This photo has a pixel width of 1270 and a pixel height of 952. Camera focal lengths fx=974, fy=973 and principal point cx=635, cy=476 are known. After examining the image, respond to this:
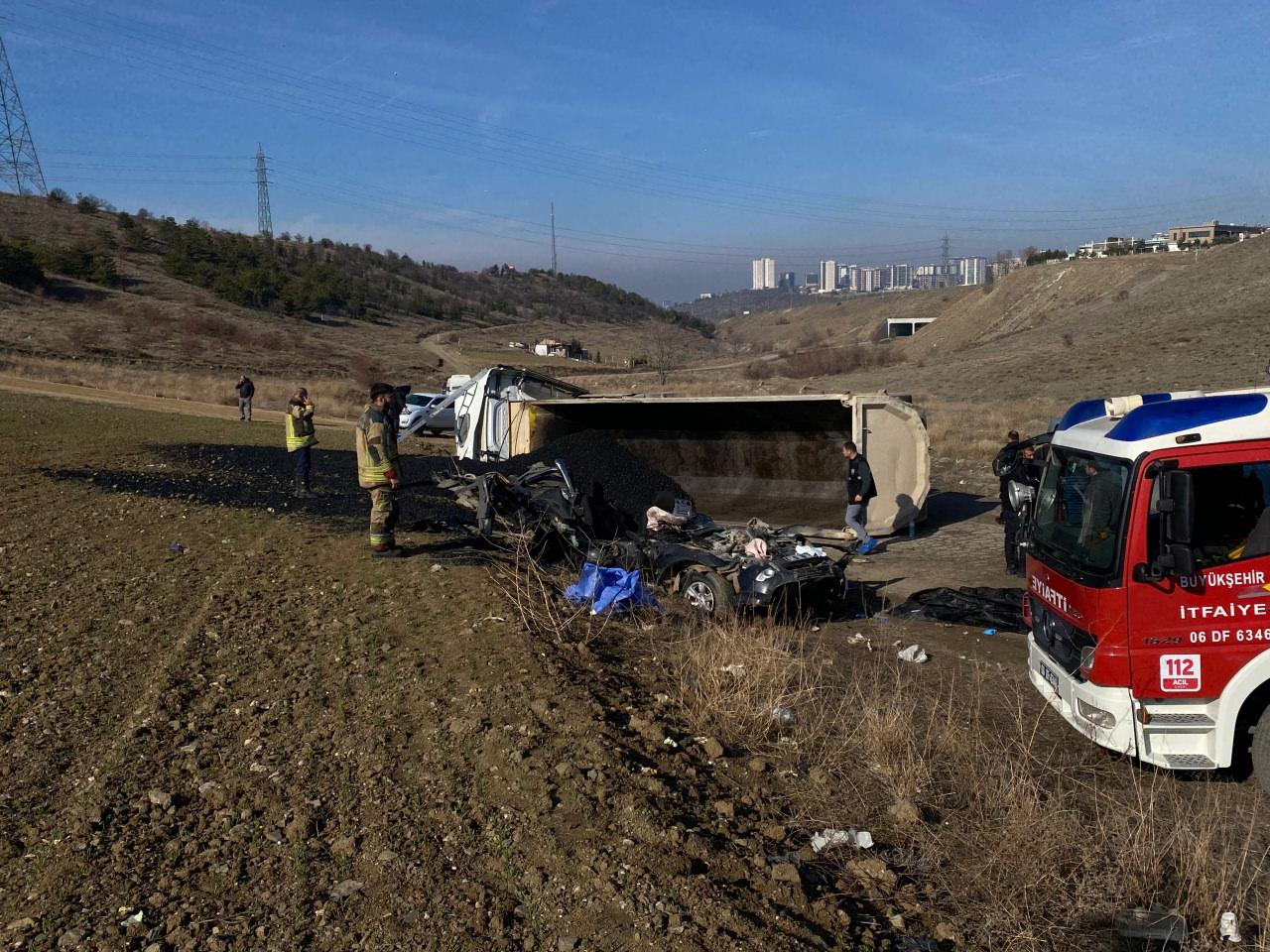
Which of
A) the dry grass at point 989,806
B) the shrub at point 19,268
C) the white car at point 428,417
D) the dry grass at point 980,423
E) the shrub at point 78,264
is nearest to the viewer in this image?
the dry grass at point 989,806

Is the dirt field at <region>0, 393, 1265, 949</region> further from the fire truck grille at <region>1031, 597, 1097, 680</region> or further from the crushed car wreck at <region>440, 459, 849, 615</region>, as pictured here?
the crushed car wreck at <region>440, 459, 849, 615</region>

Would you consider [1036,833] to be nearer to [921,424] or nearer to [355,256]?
[921,424]

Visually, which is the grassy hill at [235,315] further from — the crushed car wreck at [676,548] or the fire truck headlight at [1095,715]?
the fire truck headlight at [1095,715]

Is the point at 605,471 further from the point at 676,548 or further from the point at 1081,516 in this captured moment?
the point at 1081,516

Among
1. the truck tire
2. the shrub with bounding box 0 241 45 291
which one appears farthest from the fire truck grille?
the shrub with bounding box 0 241 45 291

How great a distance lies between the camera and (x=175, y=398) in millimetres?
32719

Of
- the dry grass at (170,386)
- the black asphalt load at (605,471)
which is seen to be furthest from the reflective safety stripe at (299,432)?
the dry grass at (170,386)

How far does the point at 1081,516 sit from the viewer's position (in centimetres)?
596

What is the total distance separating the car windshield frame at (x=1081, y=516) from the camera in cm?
550

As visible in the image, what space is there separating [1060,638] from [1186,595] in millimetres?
844

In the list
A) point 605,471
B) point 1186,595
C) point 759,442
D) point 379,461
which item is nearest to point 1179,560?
point 1186,595

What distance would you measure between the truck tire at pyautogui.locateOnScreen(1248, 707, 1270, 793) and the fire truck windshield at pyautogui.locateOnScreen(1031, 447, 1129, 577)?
1.09 metres

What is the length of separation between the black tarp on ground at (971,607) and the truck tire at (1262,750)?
3798mm

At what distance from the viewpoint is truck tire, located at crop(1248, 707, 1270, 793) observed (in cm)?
521
